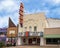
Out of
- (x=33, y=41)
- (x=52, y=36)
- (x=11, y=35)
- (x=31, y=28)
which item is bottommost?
(x=33, y=41)

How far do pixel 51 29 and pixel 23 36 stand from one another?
10069 millimetres

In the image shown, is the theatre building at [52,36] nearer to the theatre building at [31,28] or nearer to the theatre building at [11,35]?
the theatre building at [31,28]

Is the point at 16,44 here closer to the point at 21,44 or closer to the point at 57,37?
the point at 21,44

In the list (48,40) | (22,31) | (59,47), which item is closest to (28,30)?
(22,31)

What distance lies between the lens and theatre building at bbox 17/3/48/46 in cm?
7500

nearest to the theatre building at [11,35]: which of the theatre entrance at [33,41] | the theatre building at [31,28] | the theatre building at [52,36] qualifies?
the theatre building at [31,28]

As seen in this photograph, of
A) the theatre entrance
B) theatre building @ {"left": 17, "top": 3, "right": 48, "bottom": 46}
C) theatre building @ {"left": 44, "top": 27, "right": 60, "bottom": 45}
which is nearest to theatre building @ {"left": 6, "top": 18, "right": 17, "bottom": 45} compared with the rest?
theatre building @ {"left": 17, "top": 3, "right": 48, "bottom": 46}

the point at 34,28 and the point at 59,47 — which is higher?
the point at 34,28

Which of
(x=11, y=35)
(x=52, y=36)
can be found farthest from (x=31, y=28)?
(x=52, y=36)

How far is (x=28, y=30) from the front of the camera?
255 feet

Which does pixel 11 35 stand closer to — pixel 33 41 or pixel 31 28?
pixel 31 28

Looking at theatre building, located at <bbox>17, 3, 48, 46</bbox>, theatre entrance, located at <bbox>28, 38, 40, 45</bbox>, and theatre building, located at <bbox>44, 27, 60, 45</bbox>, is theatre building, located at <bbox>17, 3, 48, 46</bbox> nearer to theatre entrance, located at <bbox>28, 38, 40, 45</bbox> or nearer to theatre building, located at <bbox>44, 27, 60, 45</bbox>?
theatre entrance, located at <bbox>28, 38, 40, 45</bbox>

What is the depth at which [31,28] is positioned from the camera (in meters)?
77.5

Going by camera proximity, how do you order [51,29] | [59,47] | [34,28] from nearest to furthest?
1. [59,47]
2. [51,29]
3. [34,28]
